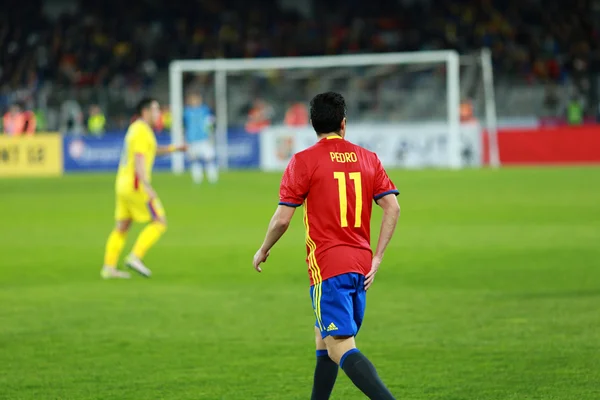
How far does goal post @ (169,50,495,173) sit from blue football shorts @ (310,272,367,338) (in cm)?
2927

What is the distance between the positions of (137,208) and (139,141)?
0.78 m

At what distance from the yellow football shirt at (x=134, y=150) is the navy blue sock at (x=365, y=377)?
7716 millimetres

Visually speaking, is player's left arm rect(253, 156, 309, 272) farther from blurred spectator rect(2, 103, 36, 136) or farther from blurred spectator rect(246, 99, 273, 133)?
blurred spectator rect(2, 103, 36, 136)

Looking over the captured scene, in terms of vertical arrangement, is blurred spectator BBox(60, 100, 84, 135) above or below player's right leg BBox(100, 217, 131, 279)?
above

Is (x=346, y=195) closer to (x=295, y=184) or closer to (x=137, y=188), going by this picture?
(x=295, y=184)

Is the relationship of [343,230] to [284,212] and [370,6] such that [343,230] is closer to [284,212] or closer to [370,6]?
[284,212]

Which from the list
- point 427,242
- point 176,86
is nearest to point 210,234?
point 427,242

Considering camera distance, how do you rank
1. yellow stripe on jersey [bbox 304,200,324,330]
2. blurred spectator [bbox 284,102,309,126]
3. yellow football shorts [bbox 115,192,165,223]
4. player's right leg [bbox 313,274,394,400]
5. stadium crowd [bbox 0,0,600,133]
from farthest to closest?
1. stadium crowd [bbox 0,0,600,133]
2. blurred spectator [bbox 284,102,309,126]
3. yellow football shorts [bbox 115,192,165,223]
4. yellow stripe on jersey [bbox 304,200,324,330]
5. player's right leg [bbox 313,274,394,400]

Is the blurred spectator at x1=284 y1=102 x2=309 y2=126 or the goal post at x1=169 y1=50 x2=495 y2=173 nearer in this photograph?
the goal post at x1=169 y1=50 x2=495 y2=173

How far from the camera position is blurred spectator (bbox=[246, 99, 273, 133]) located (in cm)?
3771

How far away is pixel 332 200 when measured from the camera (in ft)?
18.2

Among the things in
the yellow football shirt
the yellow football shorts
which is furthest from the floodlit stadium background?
the yellow football shirt

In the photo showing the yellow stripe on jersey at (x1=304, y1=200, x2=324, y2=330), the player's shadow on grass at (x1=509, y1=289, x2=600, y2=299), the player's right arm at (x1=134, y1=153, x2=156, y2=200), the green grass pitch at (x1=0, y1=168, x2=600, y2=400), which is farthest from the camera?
the player's right arm at (x1=134, y1=153, x2=156, y2=200)

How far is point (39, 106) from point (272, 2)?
35.4 ft
